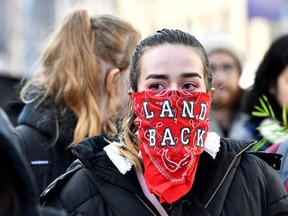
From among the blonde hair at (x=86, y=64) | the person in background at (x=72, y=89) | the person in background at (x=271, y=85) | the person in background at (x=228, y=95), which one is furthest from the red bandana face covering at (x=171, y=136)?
the person in background at (x=228, y=95)

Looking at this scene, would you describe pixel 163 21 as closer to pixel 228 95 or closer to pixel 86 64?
pixel 228 95

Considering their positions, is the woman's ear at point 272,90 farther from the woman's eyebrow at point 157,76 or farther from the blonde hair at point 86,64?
the woman's eyebrow at point 157,76

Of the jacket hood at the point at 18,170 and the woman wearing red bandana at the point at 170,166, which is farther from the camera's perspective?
the woman wearing red bandana at the point at 170,166

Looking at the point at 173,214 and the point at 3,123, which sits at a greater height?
the point at 3,123

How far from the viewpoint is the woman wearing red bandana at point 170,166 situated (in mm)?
3393

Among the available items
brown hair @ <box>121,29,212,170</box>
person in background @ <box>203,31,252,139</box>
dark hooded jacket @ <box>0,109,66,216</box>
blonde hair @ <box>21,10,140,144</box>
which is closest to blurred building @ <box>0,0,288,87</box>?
person in background @ <box>203,31,252,139</box>

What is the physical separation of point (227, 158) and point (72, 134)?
1467 millimetres

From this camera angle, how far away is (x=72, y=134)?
480cm

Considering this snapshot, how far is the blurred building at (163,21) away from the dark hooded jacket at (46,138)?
31.9 metres

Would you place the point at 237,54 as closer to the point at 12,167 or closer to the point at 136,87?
the point at 136,87

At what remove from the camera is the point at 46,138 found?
481 cm

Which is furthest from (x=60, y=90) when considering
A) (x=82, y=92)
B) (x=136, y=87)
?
(x=136, y=87)

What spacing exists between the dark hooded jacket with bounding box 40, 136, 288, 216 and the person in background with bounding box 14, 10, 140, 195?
1154 millimetres

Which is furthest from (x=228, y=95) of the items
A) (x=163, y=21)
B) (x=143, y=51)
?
(x=163, y=21)
